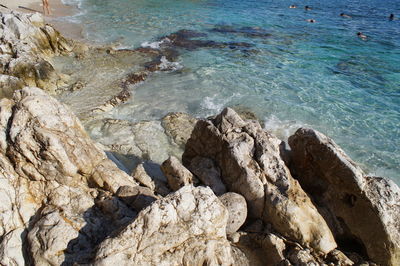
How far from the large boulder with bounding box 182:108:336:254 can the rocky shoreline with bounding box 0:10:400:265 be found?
24 millimetres

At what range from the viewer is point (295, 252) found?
5.54 metres

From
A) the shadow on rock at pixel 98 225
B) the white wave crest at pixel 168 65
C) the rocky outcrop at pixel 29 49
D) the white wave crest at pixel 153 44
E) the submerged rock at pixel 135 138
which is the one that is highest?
the rocky outcrop at pixel 29 49

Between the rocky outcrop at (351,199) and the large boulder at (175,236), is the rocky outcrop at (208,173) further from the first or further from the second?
the rocky outcrop at (351,199)

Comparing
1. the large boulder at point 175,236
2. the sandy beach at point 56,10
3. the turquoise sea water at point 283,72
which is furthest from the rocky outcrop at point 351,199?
the sandy beach at point 56,10

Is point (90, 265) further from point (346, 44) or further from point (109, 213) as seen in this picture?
point (346, 44)

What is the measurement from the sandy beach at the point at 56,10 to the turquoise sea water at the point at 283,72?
1.16 meters

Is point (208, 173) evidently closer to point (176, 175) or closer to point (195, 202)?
point (176, 175)

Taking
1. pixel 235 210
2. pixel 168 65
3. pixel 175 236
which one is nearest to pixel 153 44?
pixel 168 65

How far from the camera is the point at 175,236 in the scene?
468cm

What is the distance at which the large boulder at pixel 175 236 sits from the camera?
14.5 feet

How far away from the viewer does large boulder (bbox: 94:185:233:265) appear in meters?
4.41

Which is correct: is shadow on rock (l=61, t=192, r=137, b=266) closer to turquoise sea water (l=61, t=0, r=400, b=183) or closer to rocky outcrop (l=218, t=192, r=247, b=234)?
rocky outcrop (l=218, t=192, r=247, b=234)

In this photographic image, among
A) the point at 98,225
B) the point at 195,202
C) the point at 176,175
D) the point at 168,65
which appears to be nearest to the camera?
the point at 195,202

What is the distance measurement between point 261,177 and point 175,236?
2743 millimetres
